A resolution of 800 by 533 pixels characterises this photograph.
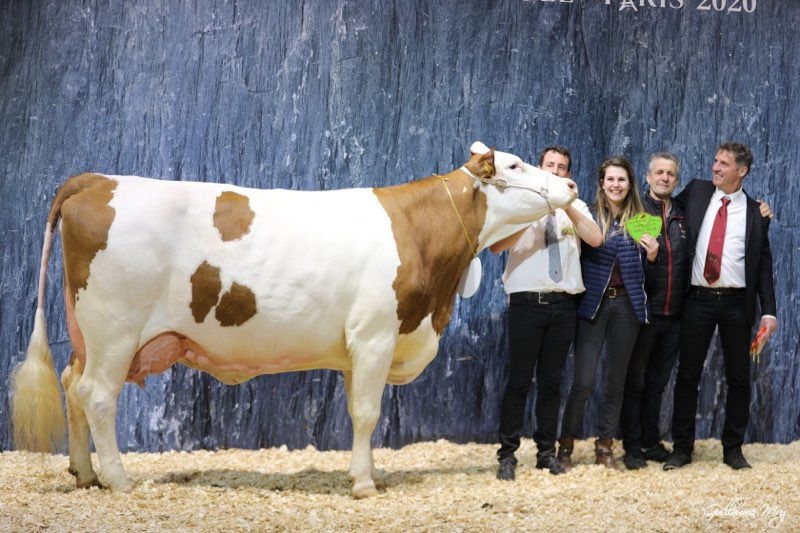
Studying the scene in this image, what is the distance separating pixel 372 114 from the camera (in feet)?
18.9

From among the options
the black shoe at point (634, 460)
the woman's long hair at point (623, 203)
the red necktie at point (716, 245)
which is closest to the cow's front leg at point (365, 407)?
the woman's long hair at point (623, 203)

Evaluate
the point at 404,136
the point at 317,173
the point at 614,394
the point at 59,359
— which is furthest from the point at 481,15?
the point at 59,359

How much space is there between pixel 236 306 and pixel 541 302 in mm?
1590

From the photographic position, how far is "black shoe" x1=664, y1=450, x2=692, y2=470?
17.4 feet

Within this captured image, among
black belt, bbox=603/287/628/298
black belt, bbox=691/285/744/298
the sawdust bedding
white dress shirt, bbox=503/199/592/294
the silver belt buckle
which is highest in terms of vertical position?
white dress shirt, bbox=503/199/592/294

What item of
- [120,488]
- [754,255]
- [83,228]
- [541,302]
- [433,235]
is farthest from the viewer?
[754,255]

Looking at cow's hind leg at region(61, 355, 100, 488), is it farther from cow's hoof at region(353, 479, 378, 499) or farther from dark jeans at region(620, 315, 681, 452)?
dark jeans at region(620, 315, 681, 452)

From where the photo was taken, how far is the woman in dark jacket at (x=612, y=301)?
5105 mm

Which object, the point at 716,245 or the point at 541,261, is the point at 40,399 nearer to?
the point at 541,261

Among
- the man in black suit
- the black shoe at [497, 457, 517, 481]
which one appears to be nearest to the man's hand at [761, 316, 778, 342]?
the man in black suit

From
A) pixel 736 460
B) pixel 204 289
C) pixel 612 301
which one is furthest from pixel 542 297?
pixel 204 289

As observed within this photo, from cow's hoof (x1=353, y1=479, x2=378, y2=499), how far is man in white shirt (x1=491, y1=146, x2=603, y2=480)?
0.80 m

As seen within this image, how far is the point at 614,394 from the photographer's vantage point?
Answer: 5.21 metres

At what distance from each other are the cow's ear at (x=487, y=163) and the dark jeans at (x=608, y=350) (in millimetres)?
1005
